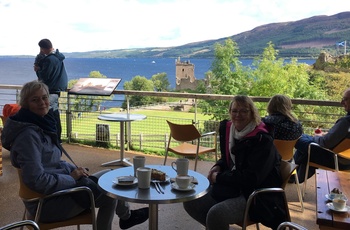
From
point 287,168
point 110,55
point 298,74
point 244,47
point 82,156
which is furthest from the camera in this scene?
point 110,55

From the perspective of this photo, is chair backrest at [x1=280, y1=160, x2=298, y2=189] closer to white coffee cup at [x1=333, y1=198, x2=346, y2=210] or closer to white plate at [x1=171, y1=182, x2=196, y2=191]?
white coffee cup at [x1=333, y1=198, x2=346, y2=210]

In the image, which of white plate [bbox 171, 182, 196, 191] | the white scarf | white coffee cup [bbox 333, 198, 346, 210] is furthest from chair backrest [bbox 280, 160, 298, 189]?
white plate [bbox 171, 182, 196, 191]

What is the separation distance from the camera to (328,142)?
3.70m

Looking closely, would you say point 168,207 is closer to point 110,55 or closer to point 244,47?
point 244,47

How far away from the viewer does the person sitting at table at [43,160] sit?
7.15ft

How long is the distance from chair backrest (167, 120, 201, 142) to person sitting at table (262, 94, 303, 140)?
3.02 feet

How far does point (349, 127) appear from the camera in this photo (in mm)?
3551

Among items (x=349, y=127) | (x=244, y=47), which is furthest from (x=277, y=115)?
(x=244, y=47)

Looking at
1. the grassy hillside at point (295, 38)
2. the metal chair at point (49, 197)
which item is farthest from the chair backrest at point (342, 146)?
the grassy hillside at point (295, 38)

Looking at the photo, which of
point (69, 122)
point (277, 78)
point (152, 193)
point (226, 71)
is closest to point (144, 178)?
point (152, 193)

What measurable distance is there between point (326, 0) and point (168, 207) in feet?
82.2

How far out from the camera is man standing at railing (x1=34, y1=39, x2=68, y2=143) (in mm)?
5543

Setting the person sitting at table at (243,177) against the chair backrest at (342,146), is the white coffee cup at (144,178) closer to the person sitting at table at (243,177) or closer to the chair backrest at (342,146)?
the person sitting at table at (243,177)

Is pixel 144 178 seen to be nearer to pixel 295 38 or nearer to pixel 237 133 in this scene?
pixel 237 133
